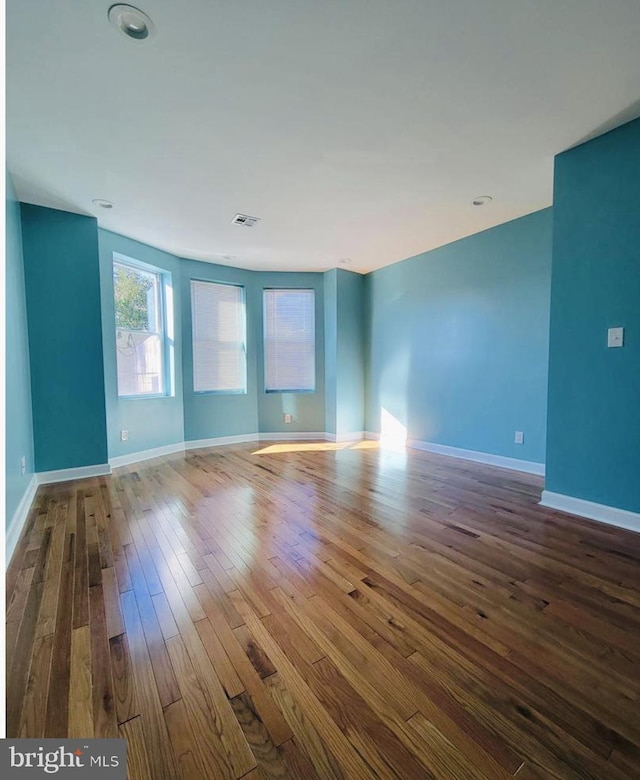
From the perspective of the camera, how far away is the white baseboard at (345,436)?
5.36 metres

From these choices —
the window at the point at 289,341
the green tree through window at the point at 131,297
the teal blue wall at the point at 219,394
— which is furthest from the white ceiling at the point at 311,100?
the window at the point at 289,341

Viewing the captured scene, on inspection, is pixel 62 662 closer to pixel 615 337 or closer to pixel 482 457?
pixel 615 337

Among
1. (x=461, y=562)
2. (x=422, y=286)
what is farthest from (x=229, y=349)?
(x=461, y=562)

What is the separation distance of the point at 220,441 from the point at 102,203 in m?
3.07

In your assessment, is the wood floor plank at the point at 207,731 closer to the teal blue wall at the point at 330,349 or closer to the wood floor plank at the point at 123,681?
the wood floor plank at the point at 123,681

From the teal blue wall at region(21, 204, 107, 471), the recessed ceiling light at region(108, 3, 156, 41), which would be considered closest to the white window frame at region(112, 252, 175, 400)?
the teal blue wall at region(21, 204, 107, 471)

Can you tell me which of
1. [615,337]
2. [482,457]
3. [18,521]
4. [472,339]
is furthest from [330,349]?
[18,521]

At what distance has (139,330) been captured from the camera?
13.8ft

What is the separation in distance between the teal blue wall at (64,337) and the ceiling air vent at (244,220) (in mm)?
1357

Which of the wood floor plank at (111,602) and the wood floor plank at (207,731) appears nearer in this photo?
the wood floor plank at (207,731)

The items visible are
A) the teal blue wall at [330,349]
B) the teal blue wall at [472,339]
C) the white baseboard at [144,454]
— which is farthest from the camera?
the teal blue wall at [330,349]

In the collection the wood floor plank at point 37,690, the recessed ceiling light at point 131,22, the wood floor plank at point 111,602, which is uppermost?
the recessed ceiling light at point 131,22

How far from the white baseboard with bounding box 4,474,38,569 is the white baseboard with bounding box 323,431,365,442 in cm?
349

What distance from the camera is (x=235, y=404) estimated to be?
5199 mm
